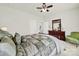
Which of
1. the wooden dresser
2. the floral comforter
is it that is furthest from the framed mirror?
the floral comforter

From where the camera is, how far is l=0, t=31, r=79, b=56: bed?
1.79m

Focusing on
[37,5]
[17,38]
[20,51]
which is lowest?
[20,51]

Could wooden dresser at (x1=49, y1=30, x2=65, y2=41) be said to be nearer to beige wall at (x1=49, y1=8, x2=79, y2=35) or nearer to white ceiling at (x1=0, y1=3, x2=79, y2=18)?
beige wall at (x1=49, y1=8, x2=79, y2=35)

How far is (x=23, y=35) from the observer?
1.83 m

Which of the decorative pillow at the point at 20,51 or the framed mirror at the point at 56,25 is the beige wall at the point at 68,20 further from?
the decorative pillow at the point at 20,51

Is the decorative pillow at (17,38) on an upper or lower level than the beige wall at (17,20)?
lower

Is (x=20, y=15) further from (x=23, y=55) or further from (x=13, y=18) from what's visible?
(x=23, y=55)

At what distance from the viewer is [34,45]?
6.02 ft

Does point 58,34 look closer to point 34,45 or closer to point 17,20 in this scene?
point 34,45

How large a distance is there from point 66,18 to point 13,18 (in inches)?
27.1

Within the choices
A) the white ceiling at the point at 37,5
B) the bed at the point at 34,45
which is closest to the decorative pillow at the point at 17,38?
the bed at the point at 34,45

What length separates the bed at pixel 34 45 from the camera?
1.79 meters

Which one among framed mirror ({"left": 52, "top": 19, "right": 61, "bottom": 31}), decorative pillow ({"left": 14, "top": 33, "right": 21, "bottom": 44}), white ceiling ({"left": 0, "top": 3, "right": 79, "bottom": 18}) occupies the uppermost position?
white ceiling ({"left": 0, "top": 3, "right": 79, "bottom": 18})

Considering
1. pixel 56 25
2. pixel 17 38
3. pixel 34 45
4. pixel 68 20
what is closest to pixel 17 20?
pixel 17 38
